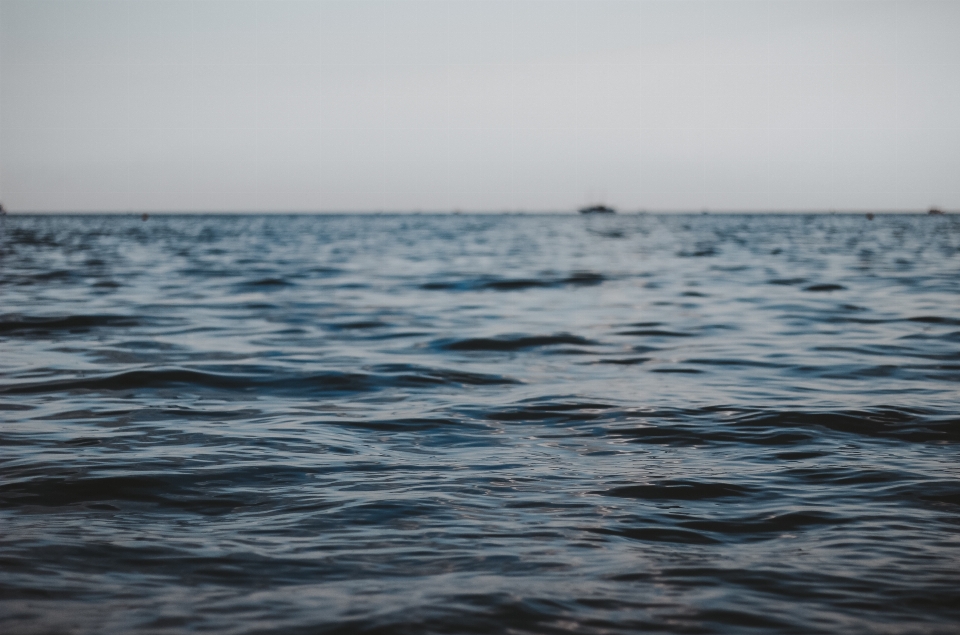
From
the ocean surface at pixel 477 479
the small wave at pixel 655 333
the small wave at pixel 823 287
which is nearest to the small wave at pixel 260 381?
the ocean surface at pixel 477 479

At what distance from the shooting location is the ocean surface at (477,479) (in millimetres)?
3689

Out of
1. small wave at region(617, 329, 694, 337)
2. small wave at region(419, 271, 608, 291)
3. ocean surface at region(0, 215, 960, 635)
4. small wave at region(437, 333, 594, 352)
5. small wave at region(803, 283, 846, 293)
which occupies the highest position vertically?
small wave at region(803, 283, 846, 293)

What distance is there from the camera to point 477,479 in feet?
18.7

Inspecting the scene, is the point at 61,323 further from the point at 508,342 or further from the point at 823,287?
the point at 823,287

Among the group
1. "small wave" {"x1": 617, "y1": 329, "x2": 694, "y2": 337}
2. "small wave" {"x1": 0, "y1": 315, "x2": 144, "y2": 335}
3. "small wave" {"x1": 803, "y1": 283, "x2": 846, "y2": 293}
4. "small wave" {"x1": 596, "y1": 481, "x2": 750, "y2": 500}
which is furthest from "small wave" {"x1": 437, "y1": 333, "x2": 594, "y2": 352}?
"small wave" {"x1": 803, "y1": 283, "x2": 846, "y2": 293}

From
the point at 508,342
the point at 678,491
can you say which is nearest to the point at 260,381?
the point at 508,342

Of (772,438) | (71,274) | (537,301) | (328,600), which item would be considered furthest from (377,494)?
(71,274)

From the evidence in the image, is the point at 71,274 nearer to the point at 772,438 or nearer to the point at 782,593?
the point at 772,438

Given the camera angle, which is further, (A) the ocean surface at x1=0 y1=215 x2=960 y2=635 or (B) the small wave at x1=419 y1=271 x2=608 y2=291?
(B) the small wave at x1=419 y1=271 x2=608 y2=291

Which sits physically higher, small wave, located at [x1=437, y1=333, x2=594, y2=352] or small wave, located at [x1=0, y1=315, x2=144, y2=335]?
small wave, located at [x1=0, y1=315, x2=144, y2=335]

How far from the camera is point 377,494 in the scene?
530 cm

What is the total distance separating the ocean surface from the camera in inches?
145

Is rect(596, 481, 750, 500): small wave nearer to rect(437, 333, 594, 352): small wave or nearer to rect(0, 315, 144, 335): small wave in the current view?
rect(437, 333, 594, 352): small wave

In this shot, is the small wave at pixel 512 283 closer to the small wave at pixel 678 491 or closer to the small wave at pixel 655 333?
the small wave at pixel 655 333
